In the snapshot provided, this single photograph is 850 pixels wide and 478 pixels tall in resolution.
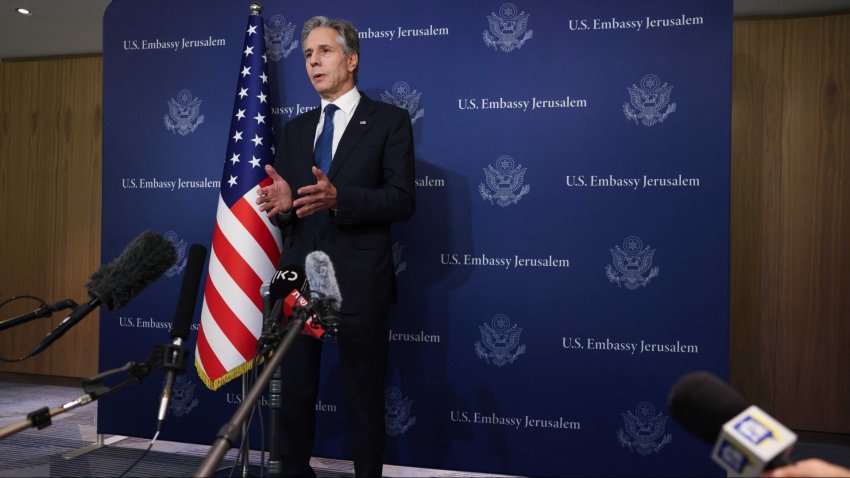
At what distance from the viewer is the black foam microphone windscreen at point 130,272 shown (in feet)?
4.76

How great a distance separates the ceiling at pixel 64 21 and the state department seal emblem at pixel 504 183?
74.5 inches

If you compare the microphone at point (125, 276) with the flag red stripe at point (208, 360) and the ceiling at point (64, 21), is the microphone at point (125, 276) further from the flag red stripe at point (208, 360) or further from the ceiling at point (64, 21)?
the ceiling at point (64, 21)

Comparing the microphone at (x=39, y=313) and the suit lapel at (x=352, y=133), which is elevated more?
the suit lapel at (x=352, y=133)

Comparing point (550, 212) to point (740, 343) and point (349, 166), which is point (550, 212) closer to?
point (349, 166)

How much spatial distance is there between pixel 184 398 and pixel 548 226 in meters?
1.97

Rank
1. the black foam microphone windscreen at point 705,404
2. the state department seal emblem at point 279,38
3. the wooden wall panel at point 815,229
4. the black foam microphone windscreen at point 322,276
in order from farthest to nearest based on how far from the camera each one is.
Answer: the wooden wall panel at point 815,229 → the state department seal emblem at point 279,38 → the black foam microphone windscreen at point 322,276 → the black foam microphone windscreen at point 705,404

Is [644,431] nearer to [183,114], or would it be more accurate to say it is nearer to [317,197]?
[317,197]

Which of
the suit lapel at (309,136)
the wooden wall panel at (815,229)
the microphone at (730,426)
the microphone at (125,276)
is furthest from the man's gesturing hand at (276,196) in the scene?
the wooden wall panel at (815,229)

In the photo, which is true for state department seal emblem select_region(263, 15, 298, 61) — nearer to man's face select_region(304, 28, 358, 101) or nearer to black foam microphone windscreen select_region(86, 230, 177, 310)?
man's face select_region(304, 28, 358, 101)

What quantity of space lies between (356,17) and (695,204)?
1.77 m

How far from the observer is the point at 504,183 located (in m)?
3.13

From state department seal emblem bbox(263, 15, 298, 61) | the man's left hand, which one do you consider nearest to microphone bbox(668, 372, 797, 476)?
the man's left hand

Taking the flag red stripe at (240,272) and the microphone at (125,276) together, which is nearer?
the microphone at (125,276)

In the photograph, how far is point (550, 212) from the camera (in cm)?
310
